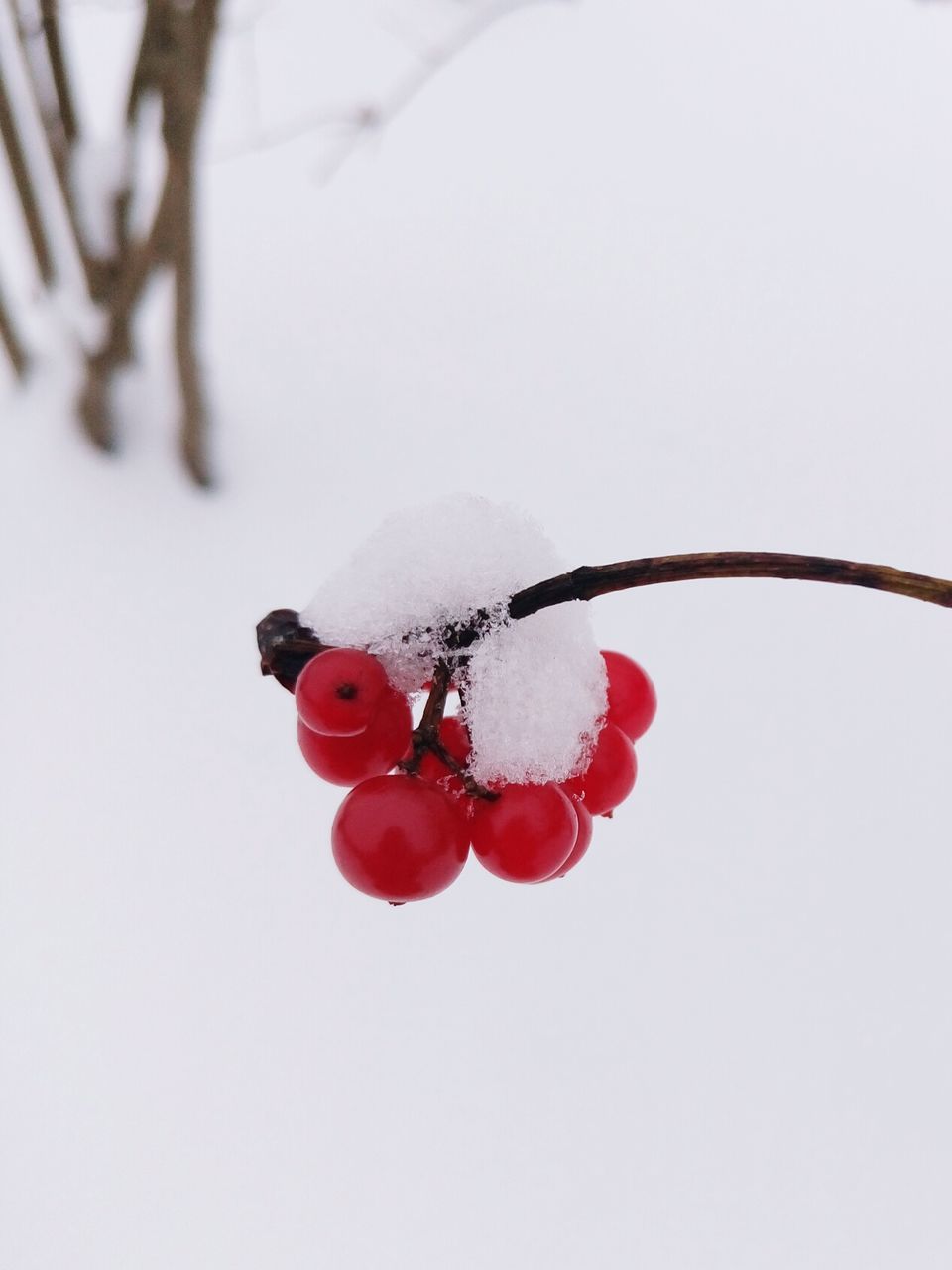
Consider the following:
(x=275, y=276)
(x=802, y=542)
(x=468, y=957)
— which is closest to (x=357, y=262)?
(x=275, y=276)

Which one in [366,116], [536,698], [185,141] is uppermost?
[366,116]

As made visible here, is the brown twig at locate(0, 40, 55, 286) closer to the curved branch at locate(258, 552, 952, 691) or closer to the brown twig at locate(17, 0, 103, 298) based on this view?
the brown twig at locate(17, 0, 103, 298)

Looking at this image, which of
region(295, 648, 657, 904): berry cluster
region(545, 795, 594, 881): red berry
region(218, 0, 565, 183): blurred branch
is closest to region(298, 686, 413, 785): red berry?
region(295, 648, 657, 904): berry cluster

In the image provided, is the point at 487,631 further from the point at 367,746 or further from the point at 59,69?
the point at 59,69

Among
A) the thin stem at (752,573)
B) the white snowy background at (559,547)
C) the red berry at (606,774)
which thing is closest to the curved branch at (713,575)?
the thin stem at (752,573)

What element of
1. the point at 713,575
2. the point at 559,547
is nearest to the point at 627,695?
the point at 713,575

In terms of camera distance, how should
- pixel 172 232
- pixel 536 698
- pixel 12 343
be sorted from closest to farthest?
pixel 536 698, pixel 172 232, pixel 12 343
